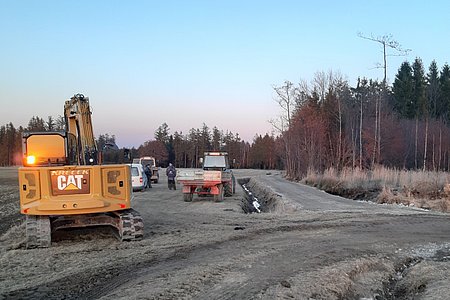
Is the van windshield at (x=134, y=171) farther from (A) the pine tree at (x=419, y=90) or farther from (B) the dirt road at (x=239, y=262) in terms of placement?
(A) the pine tree at (x=419, y=90)

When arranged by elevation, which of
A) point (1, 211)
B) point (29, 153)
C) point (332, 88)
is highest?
point (332, 88)

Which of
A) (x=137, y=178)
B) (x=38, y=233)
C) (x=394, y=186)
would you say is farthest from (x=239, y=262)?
(x=137, y=178)

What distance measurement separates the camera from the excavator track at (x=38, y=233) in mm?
10227

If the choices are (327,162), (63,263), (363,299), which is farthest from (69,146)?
(327,162)

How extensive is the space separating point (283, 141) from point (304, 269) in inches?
2029

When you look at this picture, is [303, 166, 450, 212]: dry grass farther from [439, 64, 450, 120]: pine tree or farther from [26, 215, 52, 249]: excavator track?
[439, 64, 450, 120]: pine tree

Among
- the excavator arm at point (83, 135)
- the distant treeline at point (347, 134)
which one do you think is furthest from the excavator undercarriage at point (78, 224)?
the distant treeline at point (347, 134)

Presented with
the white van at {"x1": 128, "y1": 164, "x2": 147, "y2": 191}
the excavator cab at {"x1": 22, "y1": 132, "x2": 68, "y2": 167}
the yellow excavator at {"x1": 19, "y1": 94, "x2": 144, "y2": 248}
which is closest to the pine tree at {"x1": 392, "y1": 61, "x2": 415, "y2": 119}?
the white van at {"x1": 128, "y1": 164, "x2": 147, "y2": 191}

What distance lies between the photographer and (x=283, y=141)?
5916 centimetres

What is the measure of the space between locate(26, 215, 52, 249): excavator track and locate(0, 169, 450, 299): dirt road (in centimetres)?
26

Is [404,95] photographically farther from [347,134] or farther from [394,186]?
[394,186]

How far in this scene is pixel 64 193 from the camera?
10672mm

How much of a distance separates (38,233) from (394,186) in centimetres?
2233

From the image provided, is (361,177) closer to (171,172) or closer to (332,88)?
(171,172)
